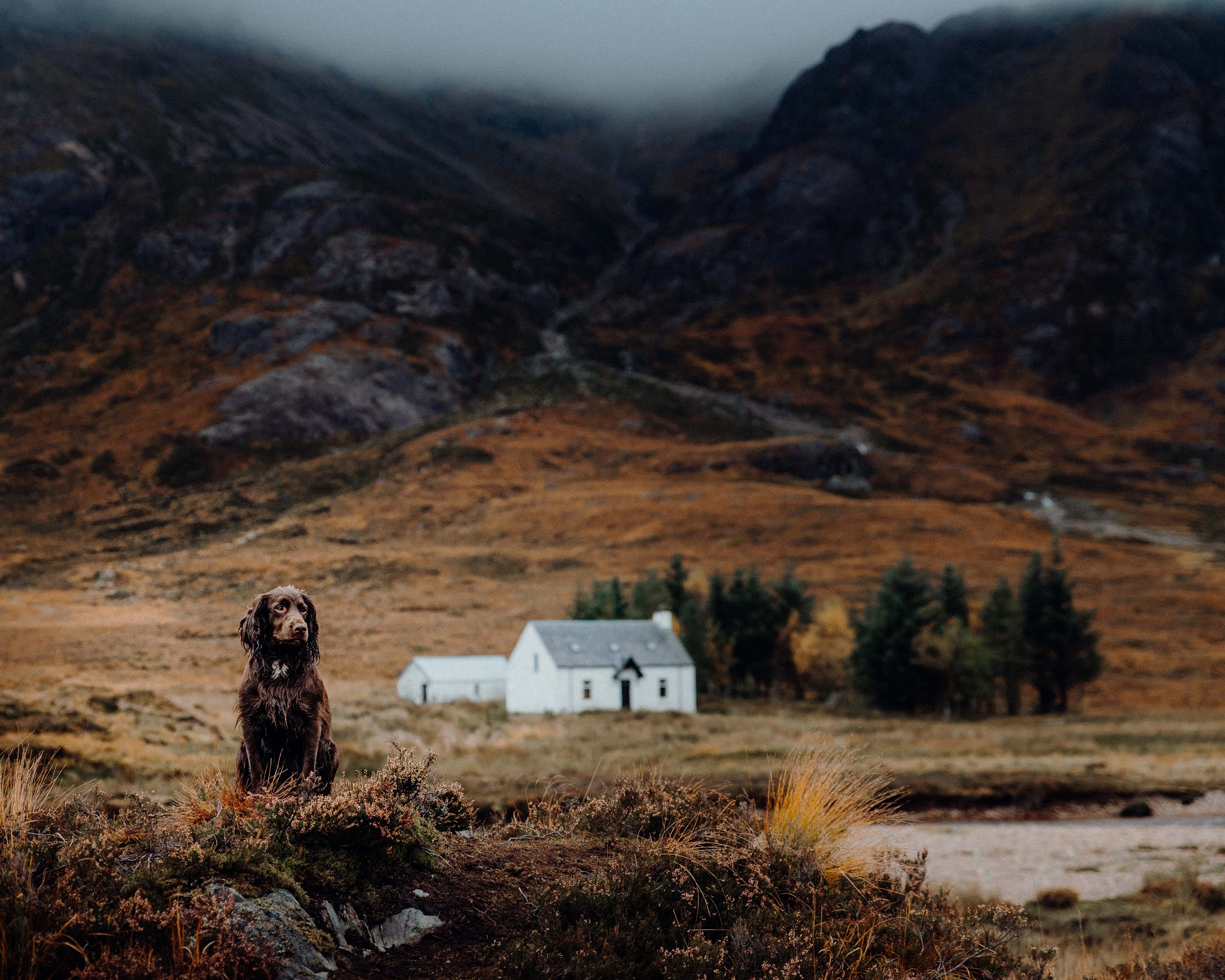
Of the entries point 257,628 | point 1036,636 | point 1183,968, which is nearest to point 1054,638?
point 1036,636

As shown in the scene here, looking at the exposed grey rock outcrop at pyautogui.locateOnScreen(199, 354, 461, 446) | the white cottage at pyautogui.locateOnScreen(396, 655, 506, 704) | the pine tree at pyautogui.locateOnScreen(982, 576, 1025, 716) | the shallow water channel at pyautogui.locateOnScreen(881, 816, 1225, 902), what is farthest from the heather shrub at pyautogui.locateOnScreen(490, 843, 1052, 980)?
the exposed grey rock outcrop at pyautogui.locateOnScreen(199, 354, 461, 446)

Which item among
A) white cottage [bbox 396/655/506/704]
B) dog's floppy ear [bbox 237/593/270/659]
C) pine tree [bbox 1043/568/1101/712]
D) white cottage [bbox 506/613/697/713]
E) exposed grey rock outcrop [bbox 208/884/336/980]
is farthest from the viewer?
pine tree [bbox 1043/568/1101/712]

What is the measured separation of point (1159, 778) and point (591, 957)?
1314 inches

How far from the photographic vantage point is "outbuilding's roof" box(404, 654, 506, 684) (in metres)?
52.3

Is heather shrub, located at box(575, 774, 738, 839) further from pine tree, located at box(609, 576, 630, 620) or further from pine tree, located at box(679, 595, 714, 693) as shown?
pine tree, located at box(609, 576, 630, 620)

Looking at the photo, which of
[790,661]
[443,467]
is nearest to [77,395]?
[443,467]

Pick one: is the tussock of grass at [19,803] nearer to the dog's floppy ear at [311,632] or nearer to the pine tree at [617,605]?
the dog's floppy ear at [311,632]

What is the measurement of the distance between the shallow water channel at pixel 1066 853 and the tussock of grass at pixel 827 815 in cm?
886

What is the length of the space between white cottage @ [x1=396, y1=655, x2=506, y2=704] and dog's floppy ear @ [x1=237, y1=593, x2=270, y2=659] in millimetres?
45313

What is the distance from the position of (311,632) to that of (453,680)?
158 feet

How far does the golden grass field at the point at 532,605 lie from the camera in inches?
1216

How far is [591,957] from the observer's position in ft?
16.5

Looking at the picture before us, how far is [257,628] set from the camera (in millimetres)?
6430

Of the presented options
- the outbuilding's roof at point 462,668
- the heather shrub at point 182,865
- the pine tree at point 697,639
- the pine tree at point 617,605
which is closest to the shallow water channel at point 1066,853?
the heather shrub at point 182,865
